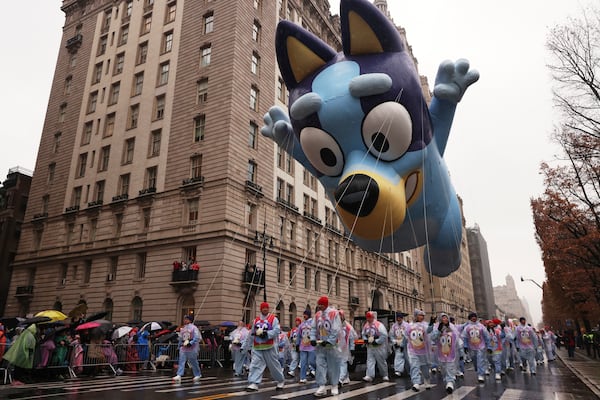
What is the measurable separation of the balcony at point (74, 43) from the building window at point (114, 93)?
9224 mm

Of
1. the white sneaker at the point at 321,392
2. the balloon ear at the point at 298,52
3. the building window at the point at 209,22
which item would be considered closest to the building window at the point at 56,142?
the building window at the point at 209,22

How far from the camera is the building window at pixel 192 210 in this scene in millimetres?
26922

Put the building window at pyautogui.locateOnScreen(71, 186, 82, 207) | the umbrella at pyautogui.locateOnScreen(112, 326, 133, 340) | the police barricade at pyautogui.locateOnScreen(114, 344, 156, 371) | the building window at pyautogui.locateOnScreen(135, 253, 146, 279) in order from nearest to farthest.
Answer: the police barricade at pyautogui.locateOnScreen(114, 344, 156, 371) < the umbrella at pyautogui.locateOnScreen(112, 326, 133, 340) < the building window at pyautogui.locateOnScreen(135, 253, 146, 279) < the building window at pyautogui.locateOnScreen(71, 186, 82, 207)

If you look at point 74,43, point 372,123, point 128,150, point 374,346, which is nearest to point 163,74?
point 128,150

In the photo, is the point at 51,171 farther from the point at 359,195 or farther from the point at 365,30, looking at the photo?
the point at 359,195

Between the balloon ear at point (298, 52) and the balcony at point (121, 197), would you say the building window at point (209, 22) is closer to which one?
the balcony at point (121, 197)

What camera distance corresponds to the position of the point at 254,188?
27.9 meters

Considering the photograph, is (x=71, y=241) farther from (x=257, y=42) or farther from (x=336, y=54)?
(x=336, y=54)

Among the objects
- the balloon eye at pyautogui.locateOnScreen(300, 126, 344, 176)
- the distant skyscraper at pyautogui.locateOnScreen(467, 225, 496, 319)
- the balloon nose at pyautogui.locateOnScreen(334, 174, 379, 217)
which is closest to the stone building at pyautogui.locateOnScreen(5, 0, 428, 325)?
the balloon eye at pyautogui.locateOnScreen(300, 126, 344, 176)

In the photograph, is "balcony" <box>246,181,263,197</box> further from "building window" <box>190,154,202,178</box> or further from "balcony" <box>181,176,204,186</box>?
"building window" <box>190,154,202,178</box>

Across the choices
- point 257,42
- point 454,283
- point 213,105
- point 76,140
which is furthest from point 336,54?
point 454,283

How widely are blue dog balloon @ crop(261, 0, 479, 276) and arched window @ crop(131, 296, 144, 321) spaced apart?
2404 centimetres

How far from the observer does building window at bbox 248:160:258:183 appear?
28797mm

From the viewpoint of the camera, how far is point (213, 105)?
94.1 ft
